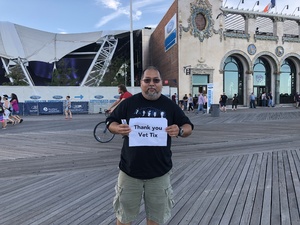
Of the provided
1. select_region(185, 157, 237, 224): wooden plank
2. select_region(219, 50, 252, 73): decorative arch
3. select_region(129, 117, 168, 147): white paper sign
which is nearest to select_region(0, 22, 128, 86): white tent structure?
select_region(219, 50, 252, 73): decorative arch

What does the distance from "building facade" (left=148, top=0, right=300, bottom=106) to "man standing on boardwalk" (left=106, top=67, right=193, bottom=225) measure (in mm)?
26247

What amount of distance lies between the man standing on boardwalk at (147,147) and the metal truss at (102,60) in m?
37.2

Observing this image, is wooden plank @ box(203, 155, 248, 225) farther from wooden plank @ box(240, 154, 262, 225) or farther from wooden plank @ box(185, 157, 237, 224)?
wooden plank @ box(240, 154, 262, 225)

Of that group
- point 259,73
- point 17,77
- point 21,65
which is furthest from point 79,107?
point 259,73

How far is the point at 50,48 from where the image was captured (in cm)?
4316

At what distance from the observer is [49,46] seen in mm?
43312

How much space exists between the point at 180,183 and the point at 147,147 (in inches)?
99.4

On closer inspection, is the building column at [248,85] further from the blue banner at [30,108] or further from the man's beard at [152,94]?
the man's beard at [152,94]

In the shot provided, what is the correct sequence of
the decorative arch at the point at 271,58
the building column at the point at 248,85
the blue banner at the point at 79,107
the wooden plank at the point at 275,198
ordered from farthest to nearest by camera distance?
1. the decorative arch at the point at 271,58
2. the building column at the point at 248,85
3. the blue banner at the point at 79,107
4. the wooden plank at the point at 275,198

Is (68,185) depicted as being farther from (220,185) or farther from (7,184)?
(220,185)

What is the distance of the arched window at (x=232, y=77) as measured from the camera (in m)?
31.9

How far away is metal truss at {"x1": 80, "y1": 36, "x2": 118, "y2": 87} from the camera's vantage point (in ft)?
129

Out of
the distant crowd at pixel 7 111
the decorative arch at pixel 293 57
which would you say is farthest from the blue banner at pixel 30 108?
the decorative arch at pixel 293 57

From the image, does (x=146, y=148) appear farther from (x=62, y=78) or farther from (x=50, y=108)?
(x=62, y=78)
